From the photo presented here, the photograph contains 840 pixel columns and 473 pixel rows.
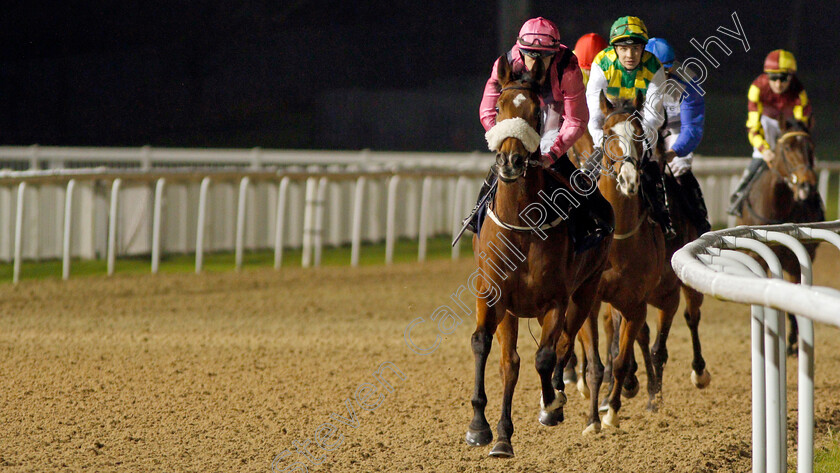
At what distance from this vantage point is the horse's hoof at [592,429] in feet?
17.1

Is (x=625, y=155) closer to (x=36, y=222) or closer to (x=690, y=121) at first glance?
(x=690, y=121)

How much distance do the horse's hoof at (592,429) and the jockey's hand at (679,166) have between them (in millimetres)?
2052

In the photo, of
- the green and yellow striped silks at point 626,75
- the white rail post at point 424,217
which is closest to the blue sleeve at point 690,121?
the green and yellow striped silks at point 626,75

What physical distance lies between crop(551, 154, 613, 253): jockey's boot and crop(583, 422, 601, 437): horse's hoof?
105 cm

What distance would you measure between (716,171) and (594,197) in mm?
11419

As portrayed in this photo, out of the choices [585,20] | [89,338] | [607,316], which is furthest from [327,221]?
[585,20]

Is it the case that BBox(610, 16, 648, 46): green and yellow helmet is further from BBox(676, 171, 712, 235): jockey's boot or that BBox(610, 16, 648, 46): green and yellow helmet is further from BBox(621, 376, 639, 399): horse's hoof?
BBox(621, 376, 639, 399): horse's hoof

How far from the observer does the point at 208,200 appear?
11.4 metres

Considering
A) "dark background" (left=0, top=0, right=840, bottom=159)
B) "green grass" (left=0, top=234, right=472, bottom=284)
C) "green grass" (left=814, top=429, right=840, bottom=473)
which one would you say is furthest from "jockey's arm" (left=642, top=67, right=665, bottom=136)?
"dark background" (left=0, top=0, right=840, bottom=159)

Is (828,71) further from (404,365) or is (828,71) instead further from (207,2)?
(404,365)

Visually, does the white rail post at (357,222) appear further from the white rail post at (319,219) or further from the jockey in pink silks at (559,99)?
the jockey in pink silks at (559,99)

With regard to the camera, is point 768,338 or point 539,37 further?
point 539,37

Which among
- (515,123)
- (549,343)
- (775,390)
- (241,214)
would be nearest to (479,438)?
(549,343)

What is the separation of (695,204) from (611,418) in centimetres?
168
